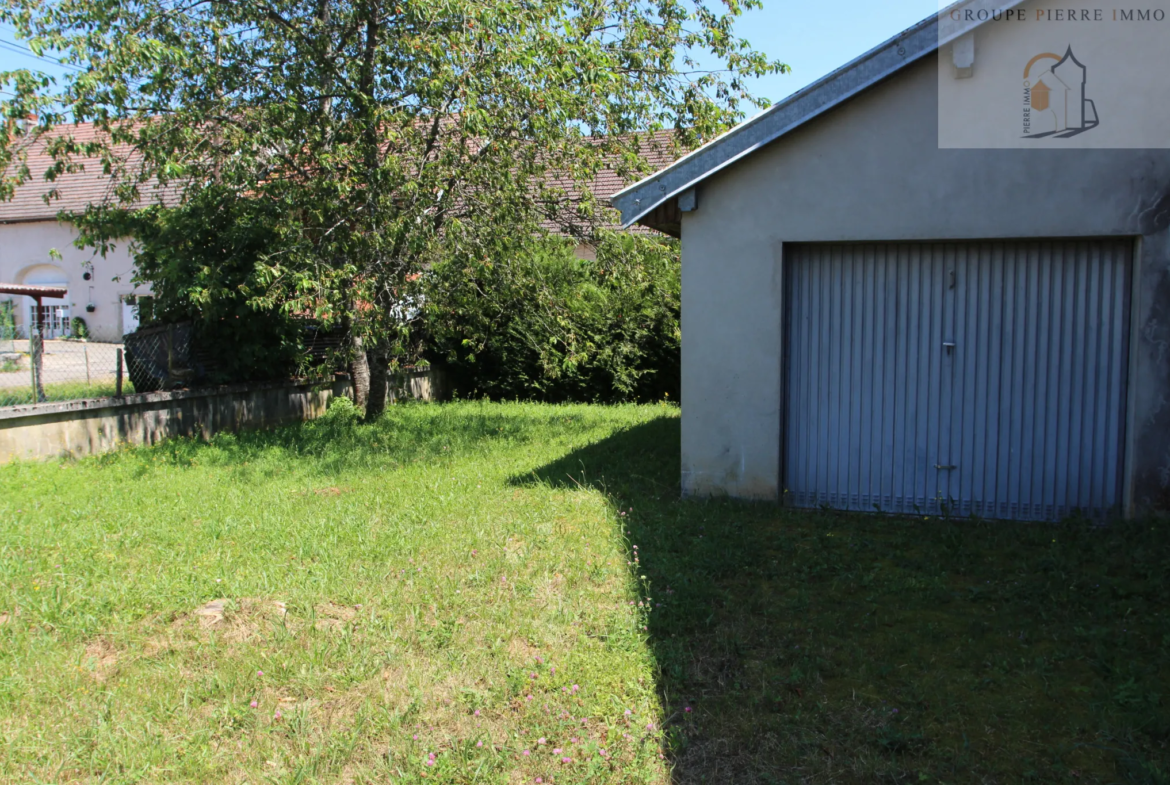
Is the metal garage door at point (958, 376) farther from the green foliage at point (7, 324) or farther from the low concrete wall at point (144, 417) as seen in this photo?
the green foliage at point (7, 324)

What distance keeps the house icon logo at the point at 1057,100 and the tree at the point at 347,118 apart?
16.1 ft

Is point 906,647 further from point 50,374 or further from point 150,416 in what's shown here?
point 50,374

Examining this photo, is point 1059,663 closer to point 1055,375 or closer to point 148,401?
point 1055,375

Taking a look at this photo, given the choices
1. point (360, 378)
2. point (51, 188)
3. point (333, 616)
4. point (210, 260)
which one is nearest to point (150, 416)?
point (210, 260)

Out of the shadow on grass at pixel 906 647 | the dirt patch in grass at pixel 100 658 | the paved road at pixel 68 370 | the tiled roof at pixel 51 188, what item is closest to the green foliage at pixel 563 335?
the paved road at pixel 68 370

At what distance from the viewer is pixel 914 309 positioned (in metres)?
7.27

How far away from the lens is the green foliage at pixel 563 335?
1224 cm

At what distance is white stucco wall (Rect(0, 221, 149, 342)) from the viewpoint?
26.2 m

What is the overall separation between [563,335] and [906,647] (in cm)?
785

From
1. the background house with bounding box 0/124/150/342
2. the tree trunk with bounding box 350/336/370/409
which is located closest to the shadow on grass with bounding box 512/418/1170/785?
the tree trunk with bounding box 350/336/370/409

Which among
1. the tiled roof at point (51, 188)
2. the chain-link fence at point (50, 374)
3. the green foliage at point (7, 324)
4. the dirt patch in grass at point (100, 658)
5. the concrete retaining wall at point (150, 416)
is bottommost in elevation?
the dirt patch in grass at point (100, 658)

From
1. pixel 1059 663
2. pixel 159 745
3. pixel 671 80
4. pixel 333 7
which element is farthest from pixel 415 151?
pixel 1059 663

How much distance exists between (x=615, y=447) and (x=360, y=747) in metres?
6.83

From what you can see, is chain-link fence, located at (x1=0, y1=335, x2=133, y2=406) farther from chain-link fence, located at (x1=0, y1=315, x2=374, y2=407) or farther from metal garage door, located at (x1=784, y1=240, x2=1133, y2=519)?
metal garage door, located at (x1=784, y1=240, x2=1133, y2=519)
